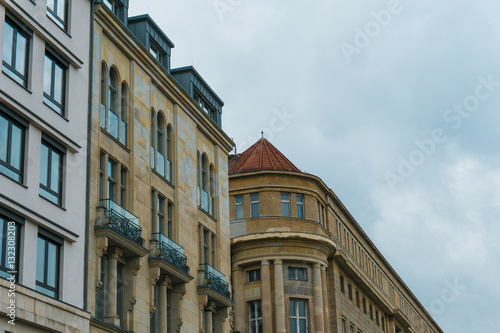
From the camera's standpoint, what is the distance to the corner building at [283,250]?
2183 inches

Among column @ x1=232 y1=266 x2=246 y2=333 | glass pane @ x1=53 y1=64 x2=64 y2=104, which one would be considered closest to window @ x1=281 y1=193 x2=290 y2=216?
column @ x1=232 y1=266 x2=246 y2=333

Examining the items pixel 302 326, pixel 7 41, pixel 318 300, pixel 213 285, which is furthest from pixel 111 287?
pixel 318 300

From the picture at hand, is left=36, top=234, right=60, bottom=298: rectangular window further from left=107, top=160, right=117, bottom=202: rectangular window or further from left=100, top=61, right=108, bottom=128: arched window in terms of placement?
left=100, top=61, right=108, bottom=128: arched window

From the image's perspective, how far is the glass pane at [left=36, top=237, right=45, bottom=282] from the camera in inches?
1092

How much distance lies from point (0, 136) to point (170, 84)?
48.4ft

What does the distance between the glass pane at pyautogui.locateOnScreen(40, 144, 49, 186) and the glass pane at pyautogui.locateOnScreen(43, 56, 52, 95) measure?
207 cm

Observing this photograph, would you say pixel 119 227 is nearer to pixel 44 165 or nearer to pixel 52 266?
pixel 52 266

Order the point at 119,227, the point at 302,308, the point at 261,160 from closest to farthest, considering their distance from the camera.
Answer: the point at 119,227 → the point at 302,308 → the point at 261,160

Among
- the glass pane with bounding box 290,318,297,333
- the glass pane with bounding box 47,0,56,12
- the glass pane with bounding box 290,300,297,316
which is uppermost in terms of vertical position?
the glass pane with bounding box 47,0,56,12

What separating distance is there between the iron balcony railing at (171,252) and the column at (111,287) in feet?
12.2

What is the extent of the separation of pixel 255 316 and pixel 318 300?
4.18 meters

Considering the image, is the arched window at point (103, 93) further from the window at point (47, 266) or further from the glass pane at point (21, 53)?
the window at point (47, 266)

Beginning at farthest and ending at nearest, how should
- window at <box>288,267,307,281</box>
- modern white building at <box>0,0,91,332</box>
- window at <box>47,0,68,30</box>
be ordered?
window at <box>288,267,307,281</box> → window at <box>47,0,68,30</box> → modern white building at <box>0,0,91,332</box>

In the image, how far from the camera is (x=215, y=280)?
4222 centimetres
